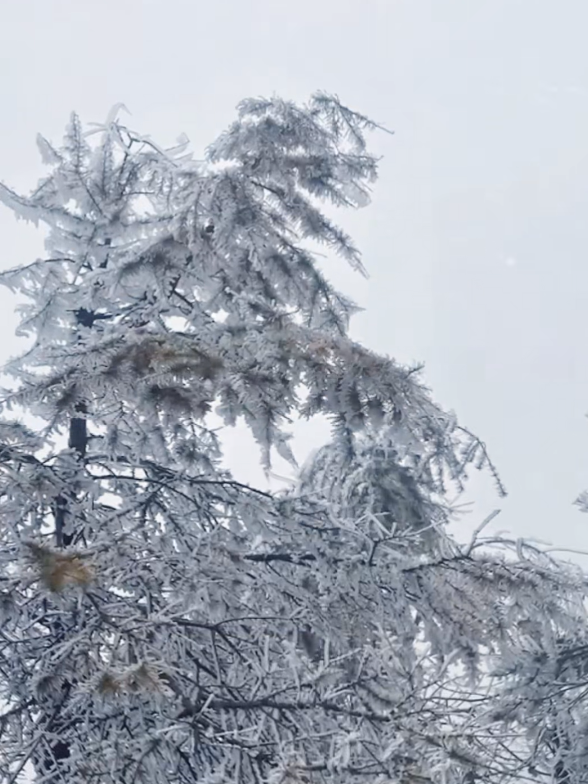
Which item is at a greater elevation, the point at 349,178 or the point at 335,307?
the point at 349,178

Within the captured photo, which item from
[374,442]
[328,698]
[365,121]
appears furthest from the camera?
[374,442]

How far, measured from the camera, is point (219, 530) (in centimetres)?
581

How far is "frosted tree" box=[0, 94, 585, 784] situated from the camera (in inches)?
177

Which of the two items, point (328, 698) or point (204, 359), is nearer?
point (328, 698)

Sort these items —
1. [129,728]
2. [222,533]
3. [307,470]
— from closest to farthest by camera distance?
[129,728], [222,533], [307,470]

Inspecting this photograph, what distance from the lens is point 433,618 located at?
6043 mm

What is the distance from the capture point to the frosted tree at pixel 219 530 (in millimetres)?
4500

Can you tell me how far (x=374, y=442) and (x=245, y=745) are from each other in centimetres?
699

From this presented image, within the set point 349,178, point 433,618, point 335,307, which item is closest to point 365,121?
point 349,178

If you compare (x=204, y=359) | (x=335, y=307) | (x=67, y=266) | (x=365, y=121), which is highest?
(x=365, y=121)

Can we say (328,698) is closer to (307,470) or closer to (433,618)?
(433,618)

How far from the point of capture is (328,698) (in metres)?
4.33

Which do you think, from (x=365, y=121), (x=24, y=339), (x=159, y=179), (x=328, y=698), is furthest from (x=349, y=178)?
(x=328, y=698)

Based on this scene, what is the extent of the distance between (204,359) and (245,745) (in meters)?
2.10
